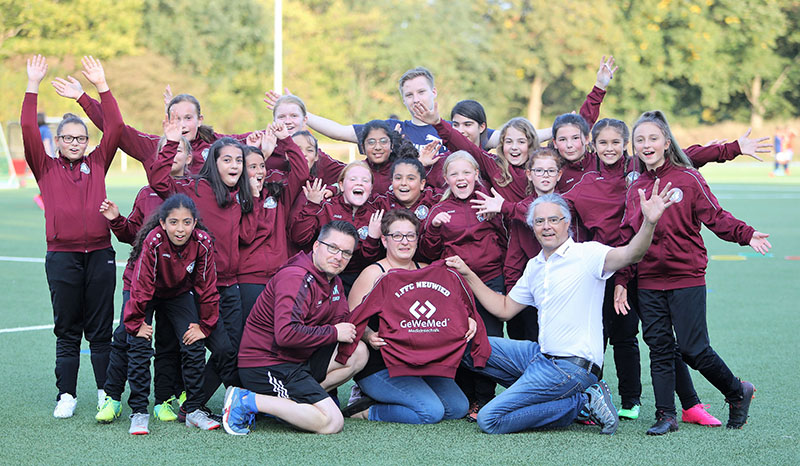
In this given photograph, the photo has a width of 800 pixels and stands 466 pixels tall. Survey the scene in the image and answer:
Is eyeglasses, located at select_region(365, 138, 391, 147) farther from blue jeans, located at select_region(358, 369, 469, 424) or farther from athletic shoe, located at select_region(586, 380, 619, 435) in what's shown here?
athletic shoe, located at select_region(586, 380, 619, 435)

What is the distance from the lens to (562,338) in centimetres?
521

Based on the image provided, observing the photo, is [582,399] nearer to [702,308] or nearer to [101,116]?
[702,308]

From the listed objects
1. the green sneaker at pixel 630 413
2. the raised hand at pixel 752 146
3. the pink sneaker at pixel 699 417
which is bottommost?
the green sneaker at pixel 630 413

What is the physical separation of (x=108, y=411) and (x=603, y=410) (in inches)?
115

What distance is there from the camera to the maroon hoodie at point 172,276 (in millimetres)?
5078

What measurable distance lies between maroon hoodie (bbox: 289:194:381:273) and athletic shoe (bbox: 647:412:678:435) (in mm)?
2101

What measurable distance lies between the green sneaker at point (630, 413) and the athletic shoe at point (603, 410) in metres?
0.40

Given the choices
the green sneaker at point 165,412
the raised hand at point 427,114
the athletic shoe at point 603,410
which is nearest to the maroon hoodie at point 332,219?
the raised hand at point 427,114

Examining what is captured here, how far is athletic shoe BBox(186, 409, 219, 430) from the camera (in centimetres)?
516

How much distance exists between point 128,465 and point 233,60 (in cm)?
4313

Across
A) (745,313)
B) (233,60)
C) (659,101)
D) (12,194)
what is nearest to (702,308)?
(745,313)

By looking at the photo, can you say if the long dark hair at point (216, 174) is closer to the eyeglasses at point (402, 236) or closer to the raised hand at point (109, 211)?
the raised hand at point (109, 211)

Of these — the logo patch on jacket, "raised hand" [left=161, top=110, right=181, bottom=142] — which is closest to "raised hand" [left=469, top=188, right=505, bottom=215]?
the logo patch on jacket

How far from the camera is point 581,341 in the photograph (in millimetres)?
5176
